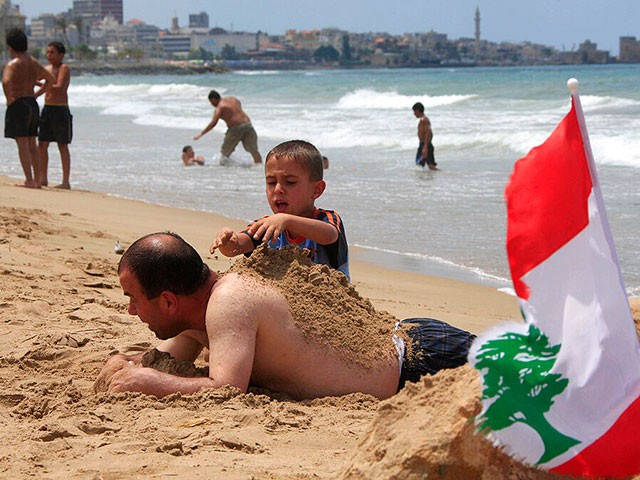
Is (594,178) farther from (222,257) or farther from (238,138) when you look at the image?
(238,138)

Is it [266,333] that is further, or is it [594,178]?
[266,333]

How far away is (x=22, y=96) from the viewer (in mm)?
9305

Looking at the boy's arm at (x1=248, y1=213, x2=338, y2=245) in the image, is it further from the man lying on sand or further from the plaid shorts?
the plaid shorts

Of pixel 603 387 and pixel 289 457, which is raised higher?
pixel 603 387

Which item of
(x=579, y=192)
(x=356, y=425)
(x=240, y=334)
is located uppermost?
(x=579, y=192)

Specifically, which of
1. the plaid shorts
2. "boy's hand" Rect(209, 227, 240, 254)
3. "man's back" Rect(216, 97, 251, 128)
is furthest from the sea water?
"boy's hand" Rect(209, 227, 240, 254)

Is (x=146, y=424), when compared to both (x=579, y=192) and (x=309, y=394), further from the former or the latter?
(x=579, y=192)

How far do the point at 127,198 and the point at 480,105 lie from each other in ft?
66.7

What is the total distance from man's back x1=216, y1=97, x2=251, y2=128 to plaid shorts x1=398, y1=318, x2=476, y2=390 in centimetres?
1167

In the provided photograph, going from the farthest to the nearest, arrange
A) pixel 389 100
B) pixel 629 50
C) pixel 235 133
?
1. pixel 629 50
2. pixel 389 100
3. pixel 235 133

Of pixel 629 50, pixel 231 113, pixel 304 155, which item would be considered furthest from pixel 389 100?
pixel 629 50

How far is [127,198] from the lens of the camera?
984cm

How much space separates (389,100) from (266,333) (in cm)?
3289

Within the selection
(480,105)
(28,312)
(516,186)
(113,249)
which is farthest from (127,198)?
(480,105)
